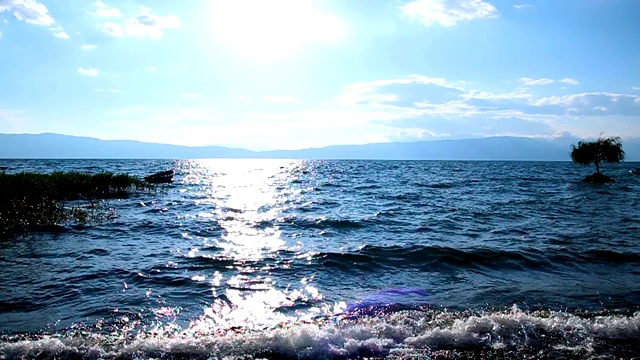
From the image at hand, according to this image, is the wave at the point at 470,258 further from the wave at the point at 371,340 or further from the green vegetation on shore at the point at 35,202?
the green vegetation on shore at the point at 35,202

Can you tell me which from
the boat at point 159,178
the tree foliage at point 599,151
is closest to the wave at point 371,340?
the boat at point 159,178

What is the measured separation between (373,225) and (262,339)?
1675cm

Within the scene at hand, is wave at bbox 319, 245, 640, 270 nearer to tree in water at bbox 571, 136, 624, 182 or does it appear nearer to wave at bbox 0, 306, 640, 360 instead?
wave at bbox 0, 306, 640, 360

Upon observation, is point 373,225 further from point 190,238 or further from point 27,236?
point 27,236

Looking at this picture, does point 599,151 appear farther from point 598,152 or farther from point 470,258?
point 470,258

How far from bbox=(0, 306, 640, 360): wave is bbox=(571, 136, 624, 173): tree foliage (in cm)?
5941

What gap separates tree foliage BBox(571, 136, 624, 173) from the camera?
56.5 metres

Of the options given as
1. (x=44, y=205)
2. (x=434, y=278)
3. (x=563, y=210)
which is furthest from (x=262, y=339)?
(x=563, y=210)

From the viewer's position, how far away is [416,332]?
8164 mm

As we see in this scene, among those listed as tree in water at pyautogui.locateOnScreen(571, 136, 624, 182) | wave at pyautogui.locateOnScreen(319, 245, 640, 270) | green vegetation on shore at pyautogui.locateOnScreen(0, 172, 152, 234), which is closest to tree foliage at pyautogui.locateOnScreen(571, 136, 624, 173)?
tree in water at pyautogui.locateOnScreen(571, 136, 624, 182)

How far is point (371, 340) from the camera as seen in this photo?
7.67 meters

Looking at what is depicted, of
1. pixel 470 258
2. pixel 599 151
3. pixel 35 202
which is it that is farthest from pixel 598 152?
pixel 35 202

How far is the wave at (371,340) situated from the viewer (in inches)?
283

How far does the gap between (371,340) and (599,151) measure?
64488 millimetres
